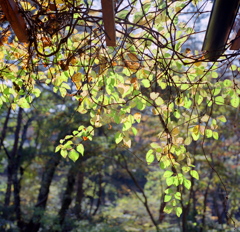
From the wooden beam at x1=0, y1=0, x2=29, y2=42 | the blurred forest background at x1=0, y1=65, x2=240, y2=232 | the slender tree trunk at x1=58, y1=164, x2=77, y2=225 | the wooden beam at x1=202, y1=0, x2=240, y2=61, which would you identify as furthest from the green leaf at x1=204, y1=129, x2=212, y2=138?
the slender tree trunk at x1=58, y1=164, x2=77, y2=225

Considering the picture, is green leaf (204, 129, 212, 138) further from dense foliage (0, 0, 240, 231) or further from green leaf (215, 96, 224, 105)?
green leaf (215, 96, 224, 105)

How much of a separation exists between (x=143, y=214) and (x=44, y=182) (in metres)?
2.61

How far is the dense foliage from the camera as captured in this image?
4.35ft

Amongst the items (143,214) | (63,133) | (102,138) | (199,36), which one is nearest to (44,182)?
(63,133)

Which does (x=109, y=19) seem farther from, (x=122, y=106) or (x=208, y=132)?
(x=208, y=132)

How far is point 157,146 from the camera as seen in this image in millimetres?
1353

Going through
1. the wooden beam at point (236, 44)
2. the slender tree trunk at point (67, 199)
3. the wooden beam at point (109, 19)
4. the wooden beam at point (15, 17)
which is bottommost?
the slender tree trunk at point (67, 199)

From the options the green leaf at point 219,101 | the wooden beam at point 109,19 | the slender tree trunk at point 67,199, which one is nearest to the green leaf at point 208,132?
the green leaf at point 219,101

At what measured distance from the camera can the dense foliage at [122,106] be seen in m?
1.33

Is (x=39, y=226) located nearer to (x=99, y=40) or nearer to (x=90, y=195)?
(x=90, y=195)

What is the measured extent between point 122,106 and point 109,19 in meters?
0.45

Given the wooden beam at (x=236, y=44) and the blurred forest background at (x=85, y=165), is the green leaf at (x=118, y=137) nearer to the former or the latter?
the wooden beam at (x=236, y=44)

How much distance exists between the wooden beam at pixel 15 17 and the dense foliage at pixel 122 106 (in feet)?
0.12

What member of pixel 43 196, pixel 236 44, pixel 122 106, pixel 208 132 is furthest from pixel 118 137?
pixel 43 196
